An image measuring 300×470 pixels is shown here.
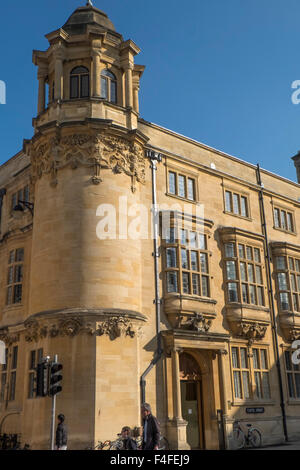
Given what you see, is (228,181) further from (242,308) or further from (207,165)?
(242,308)

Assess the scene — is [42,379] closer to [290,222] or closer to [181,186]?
[181,186]

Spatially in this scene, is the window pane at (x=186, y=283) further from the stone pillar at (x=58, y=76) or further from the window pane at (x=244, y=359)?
the stone pillar at (x=58, y=76)

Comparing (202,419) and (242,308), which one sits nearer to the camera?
(202,419)

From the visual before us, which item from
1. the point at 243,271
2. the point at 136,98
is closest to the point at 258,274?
the point at 243,271

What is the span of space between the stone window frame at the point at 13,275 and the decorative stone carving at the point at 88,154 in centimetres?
404

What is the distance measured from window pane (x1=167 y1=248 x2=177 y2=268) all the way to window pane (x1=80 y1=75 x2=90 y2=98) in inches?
301

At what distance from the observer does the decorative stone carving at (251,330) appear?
962 inches

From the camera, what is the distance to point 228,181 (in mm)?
27375

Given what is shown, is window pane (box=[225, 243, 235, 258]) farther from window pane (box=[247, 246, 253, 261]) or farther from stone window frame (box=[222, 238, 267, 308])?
window pane (box=[247, 246, 253, 261])

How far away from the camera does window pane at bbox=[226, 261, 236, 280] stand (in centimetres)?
2519

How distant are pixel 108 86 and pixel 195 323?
1103 cm
